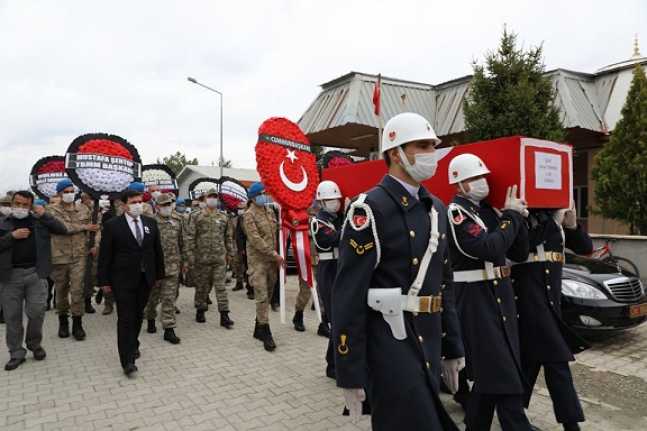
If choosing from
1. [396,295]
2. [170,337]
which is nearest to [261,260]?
[170,337]

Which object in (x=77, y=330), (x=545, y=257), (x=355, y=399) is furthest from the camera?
(x=77, y=330)

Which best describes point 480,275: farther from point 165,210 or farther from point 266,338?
point 165,210

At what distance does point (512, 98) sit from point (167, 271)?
30.9 feet

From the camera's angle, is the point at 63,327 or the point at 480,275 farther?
the point at 63,327

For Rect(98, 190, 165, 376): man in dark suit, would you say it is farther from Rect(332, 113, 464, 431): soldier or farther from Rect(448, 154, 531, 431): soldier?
Rect(332, 113, 464, 431): soldier

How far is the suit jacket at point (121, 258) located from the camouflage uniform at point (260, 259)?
1.43m

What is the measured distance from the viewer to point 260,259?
6461 mm

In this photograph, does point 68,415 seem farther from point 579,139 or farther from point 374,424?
point 579,139

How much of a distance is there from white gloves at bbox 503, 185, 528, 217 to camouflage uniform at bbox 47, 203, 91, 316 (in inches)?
237

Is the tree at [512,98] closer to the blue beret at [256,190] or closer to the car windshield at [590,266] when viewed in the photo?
the car windshield at [590,266]

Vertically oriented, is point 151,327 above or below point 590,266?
below

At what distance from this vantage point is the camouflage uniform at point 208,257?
7703mm

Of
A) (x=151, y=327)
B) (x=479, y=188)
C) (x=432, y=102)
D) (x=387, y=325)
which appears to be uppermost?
(x=432, y=102)

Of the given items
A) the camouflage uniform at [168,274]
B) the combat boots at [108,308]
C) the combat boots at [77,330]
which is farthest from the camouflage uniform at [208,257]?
the combat boots at [108,308]
